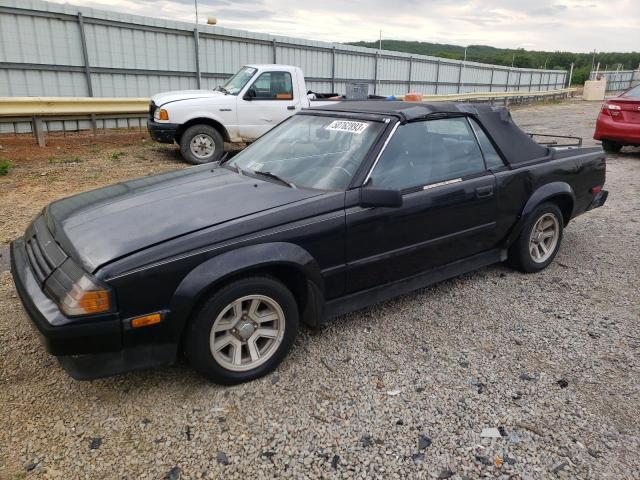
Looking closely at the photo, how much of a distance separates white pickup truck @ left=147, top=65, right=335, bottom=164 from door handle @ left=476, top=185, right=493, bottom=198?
632cm

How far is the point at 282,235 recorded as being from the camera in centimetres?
278

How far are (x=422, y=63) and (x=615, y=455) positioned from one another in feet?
73.3

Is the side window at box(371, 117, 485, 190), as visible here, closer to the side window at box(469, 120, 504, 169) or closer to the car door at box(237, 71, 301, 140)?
the side window at box(469, 120, 504, 169)

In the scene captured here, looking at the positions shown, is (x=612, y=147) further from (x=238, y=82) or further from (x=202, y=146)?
(x=202, y=146)

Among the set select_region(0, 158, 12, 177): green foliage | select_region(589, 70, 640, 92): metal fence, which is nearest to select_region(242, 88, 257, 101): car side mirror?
select_region(0, 158, 12, 177): green foliage

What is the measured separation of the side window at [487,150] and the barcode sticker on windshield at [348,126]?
1.05 metres

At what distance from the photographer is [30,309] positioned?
2463 millimetres

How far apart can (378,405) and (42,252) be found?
6.91 feet

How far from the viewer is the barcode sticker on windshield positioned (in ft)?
11.4

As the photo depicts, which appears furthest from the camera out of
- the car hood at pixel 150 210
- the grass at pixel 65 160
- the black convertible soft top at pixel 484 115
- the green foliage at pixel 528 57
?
the green foliage at pixel 528 57

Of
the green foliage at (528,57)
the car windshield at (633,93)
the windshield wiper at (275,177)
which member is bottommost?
the windshield wiper at (275,177)

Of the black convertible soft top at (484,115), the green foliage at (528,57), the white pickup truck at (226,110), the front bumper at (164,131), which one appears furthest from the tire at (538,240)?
the green foliage at (528,57)

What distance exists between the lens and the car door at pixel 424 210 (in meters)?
3.16

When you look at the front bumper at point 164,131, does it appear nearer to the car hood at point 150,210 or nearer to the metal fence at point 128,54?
the metal fence at point 128,54
